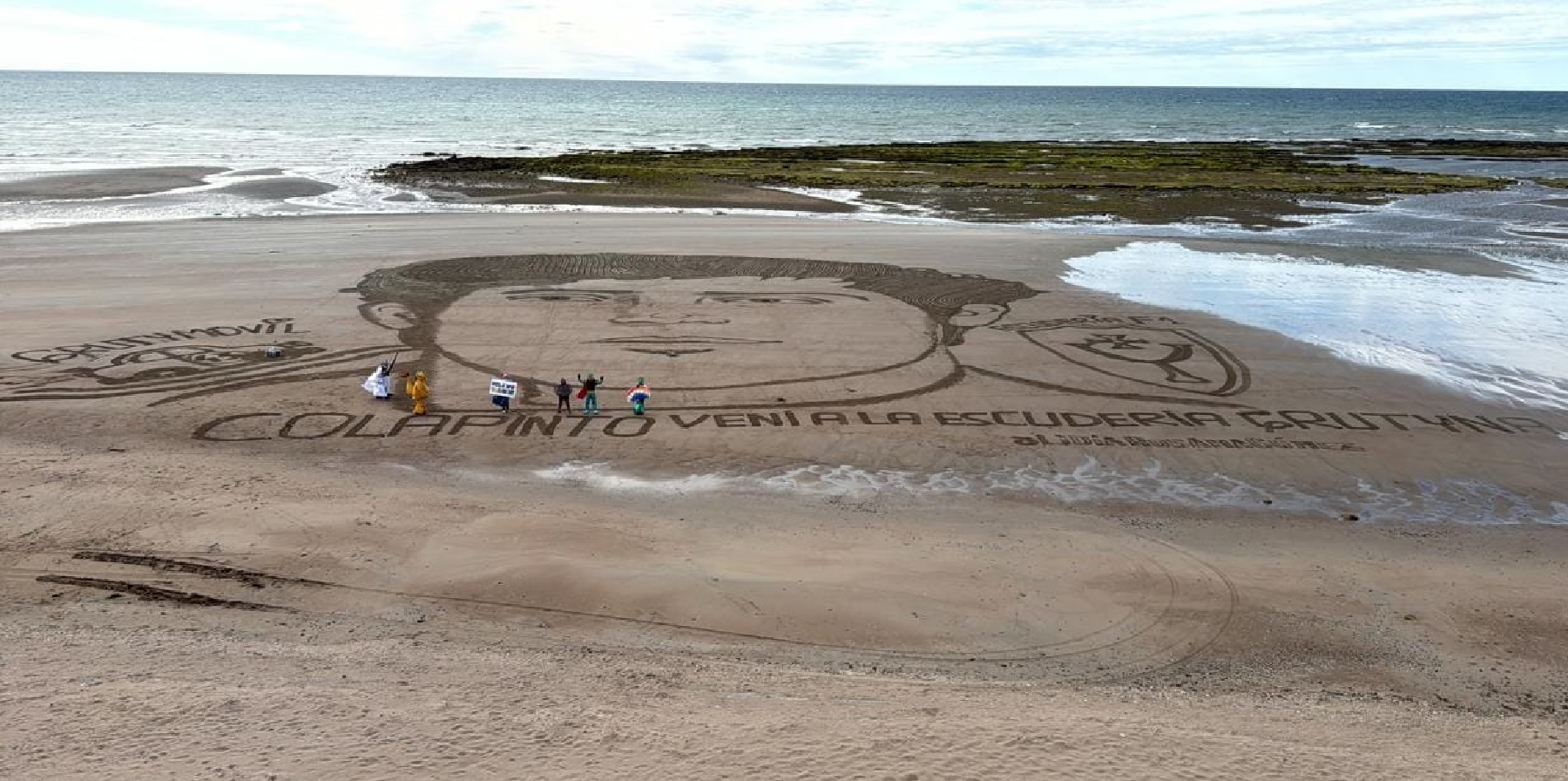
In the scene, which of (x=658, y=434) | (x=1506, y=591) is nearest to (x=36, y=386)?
(x=658, y=434)

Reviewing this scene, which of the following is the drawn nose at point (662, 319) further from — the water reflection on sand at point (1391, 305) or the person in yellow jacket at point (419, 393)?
the water reflection on sand at point (1391, 305)

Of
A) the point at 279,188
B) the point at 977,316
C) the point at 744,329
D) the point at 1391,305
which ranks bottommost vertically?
the point at 744,329

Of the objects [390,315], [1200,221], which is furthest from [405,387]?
[1200,221]

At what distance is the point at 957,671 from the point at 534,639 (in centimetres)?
460

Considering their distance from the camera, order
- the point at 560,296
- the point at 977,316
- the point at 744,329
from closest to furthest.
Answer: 1. the point at 744,329
2. the point at 977,316
3. the point at 560,296

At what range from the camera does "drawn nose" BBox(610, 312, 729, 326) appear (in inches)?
1058

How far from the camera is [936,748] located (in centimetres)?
893

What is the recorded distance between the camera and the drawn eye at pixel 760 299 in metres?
29.2

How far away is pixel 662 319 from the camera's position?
89.2ft

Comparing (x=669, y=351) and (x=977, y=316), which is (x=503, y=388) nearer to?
(x=669, y=351)

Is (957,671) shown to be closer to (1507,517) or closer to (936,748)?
(936,748)

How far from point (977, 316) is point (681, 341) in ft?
27.1

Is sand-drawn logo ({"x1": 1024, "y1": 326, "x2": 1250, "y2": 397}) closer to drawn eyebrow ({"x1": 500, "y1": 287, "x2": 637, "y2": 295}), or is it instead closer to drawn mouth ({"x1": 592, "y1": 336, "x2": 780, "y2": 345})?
drawn mouth ({"x1": 592, "y1": 336, "x2": 780, "y2": 345})

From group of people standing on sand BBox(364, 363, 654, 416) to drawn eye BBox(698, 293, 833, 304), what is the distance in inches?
323
